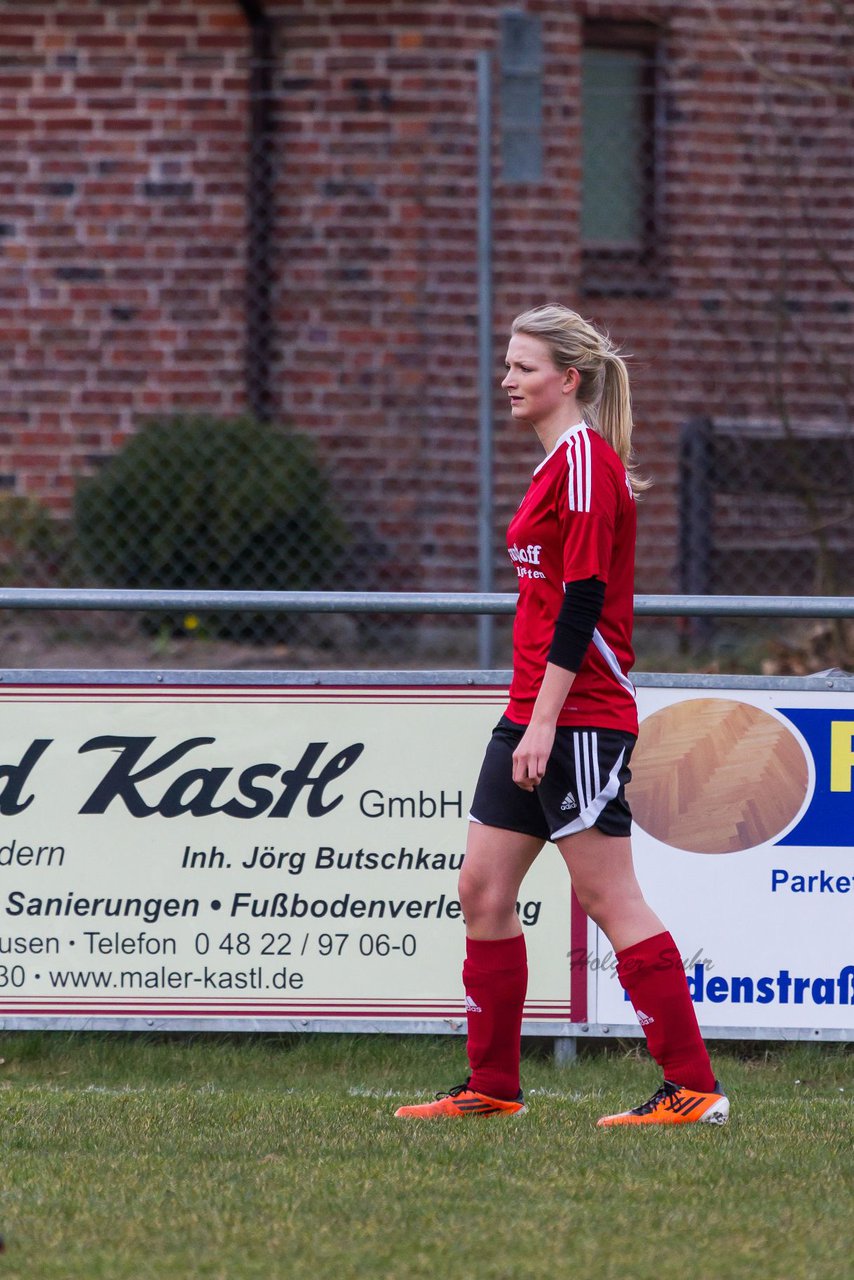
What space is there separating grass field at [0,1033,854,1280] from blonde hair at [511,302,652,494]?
1614 mm

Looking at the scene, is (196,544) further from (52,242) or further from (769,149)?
(769,149)

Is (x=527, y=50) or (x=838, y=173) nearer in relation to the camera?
(x=527, y=50)

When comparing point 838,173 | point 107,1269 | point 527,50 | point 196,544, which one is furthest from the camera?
point 838,173

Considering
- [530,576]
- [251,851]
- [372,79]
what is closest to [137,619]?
[372,79]

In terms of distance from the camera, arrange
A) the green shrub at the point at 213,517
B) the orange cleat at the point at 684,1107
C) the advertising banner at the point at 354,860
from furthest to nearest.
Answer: the green shrub at the point at 213,517 < the advertising banner at the point at 354,860 < the orange cleat at the point at 684,1107

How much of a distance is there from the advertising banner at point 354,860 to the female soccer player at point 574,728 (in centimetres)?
94

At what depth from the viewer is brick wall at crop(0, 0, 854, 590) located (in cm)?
983

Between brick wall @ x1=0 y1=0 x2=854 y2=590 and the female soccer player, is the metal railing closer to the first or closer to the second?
the female soccer player

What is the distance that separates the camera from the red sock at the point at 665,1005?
436 centimetres

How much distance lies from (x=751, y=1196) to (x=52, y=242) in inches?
302

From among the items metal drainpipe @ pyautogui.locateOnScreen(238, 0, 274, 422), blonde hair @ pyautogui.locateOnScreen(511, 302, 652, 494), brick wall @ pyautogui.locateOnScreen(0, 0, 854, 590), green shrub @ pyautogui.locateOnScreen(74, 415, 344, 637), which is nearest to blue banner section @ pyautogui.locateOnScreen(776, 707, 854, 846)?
blonde hair @ pyautogui.locateOnScreen(511, 302, 652, 494)

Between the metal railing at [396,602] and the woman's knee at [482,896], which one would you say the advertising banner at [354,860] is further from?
the woman's knee at [482,896]

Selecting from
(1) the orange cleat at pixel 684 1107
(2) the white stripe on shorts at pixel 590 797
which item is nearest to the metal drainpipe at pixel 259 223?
(2) the white stripe on shorts at pixel 590 797

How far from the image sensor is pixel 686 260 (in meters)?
10.3
